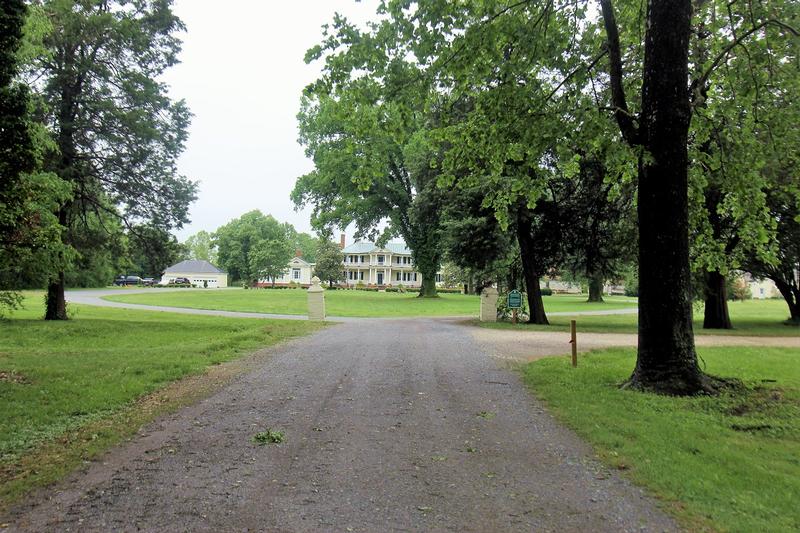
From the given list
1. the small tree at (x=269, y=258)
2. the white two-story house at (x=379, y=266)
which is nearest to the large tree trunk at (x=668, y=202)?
the small tree at (x=269, y=258)

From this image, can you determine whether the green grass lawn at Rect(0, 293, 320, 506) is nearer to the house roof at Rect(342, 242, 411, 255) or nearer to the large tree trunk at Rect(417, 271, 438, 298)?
the large tree trunk at Rect(417, 271, 438, 298)

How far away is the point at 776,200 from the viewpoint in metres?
18.8

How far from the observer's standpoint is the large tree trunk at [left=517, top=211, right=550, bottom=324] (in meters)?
21.6

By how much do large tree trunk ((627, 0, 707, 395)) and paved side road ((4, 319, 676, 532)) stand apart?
2446 millimetres

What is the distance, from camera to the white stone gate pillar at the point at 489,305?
23.3 meters

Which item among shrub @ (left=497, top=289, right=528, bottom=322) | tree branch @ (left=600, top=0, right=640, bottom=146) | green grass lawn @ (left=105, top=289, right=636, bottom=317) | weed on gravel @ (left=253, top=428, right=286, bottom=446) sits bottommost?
green grass lawn @ (left=105, top=289, right=636, bottom=317)

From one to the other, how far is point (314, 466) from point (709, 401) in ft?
18.7

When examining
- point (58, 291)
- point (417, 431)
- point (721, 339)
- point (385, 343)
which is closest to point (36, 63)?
point (58, 291)

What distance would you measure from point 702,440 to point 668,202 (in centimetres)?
391

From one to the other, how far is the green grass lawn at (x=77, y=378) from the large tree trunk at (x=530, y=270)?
1015cm

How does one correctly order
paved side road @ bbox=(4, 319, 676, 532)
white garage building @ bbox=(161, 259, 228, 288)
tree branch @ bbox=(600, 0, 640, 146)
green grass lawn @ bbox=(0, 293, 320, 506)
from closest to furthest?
paved side road @ bbox=(4, 319, 676, 532) → green grass lawn @ bbox=(0, 293, 320, 506) → tree branch @ bbox=(600, 0, 640, 146) → white garage building @ bbox=(161, 259, 228, 288)

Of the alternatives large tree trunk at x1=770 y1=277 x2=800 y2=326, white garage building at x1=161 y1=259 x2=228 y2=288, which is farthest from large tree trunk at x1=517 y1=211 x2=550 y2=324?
white garage building at x1=161 y1=259 x2=228 y2=288

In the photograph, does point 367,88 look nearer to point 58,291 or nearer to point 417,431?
point 417,431

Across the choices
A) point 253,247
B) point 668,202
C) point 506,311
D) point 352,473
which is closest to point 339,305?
point 506,311
